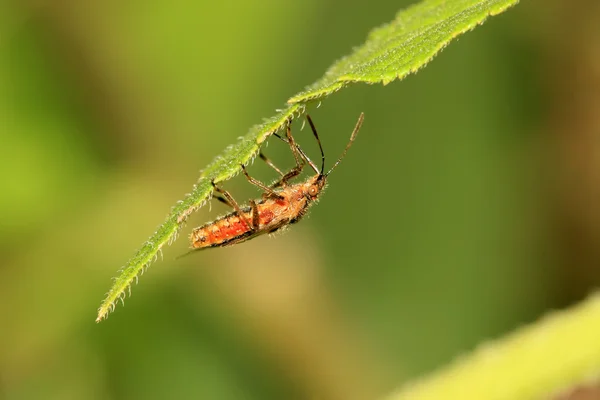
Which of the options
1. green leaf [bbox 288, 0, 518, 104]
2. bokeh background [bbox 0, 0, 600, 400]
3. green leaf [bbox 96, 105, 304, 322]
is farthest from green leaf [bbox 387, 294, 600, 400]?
bokeh background [bbox 0, 0, 600, 400]

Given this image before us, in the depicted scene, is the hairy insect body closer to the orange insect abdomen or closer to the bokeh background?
the orange insect abdomen

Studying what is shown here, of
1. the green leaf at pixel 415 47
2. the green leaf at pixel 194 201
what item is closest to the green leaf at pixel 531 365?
the green leaf at pixel 415 47

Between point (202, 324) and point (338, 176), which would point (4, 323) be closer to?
point (202, 324)

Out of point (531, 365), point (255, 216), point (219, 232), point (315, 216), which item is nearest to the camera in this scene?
point (531, 365)

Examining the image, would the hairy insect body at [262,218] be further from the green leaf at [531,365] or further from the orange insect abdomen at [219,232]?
the green leaf at [531,365]

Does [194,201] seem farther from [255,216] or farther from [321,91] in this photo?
[255,216]

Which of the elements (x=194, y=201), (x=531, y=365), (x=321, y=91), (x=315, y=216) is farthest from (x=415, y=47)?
(x=315, y=216)

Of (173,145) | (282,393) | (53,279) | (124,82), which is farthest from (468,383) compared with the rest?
(124,82)
